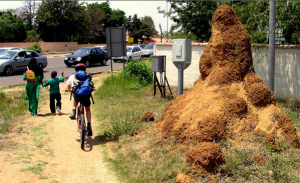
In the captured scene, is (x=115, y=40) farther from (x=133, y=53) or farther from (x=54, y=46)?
(x=54, y=46)

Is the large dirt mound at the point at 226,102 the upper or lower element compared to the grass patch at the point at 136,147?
upper

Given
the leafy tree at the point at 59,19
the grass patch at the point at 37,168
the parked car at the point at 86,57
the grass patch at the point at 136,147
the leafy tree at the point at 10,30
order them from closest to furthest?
the grass patch at the point at 136,147 < the grass patch at the point at 37,168 < the parked car at the point at 86,57 < the leafy tree at the point at 10,30 < the leafy tree at the point at 59,19

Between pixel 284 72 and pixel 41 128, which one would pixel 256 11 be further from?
pixel 41 128

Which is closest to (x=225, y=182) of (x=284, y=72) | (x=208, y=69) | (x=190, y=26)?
(x=208, y=69)

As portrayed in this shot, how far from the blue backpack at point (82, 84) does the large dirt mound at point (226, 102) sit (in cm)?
162

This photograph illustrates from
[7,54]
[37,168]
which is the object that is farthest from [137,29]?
[37,168]

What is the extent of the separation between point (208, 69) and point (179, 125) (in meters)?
1.42

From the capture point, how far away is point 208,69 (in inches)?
255

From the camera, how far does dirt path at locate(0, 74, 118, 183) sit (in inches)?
202

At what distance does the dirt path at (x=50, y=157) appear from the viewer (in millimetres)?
5133

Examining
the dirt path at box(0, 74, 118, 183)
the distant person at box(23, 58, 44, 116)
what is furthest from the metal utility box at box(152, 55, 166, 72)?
Answer: the distant person at box(23, 58, 44, 116)

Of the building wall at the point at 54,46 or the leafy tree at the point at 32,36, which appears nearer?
the building wall at the point at 54,46

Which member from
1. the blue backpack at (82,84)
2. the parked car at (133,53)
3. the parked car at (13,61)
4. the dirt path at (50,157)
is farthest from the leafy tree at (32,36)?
the blue backpack at (82,84)

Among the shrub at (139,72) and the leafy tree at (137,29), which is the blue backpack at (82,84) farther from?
the leafy tree at (137,29)
